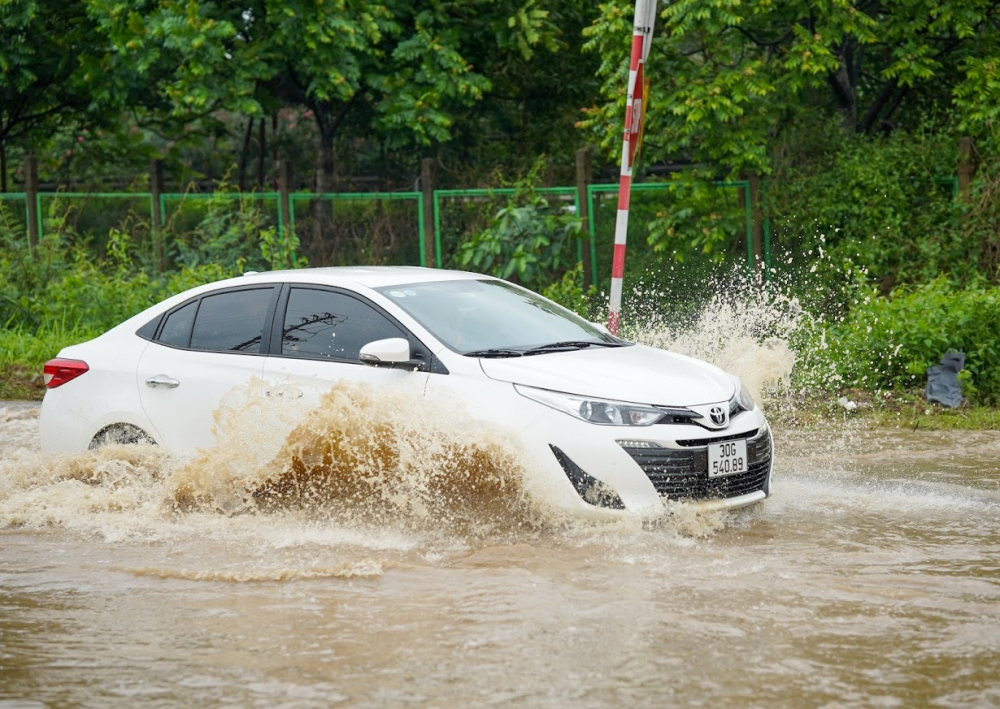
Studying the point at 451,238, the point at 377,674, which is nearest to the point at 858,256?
the point at 451,238

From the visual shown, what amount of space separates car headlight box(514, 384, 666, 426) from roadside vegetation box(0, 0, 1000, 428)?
5089mm

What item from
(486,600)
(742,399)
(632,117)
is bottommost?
(486,600)

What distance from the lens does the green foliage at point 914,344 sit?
11398mm

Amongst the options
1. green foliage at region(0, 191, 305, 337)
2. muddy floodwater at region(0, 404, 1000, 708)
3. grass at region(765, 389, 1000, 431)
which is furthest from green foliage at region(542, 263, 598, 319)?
muddy floodwater at region(0, 404, 1000, 708)

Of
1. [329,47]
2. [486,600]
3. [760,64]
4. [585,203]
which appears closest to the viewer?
[486,600]

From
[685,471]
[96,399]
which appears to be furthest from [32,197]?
[685,471]

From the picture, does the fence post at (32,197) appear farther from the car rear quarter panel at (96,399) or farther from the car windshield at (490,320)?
the car windshield at (490,320)

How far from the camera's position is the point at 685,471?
257 inches

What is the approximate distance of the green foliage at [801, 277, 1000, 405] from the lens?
11398 millimetres

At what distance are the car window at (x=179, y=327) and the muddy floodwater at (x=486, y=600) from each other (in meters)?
0.71

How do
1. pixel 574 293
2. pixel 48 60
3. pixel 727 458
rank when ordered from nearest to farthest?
pixel 727 458 < pixel 574 293 < pixel 48 60

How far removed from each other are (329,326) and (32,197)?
1196cm

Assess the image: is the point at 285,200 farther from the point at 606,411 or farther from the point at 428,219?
the point at 606,411

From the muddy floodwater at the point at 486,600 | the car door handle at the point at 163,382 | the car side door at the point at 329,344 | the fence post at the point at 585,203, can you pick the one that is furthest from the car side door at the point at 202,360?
the fence post at the point at 585,203
